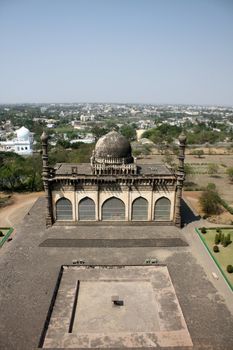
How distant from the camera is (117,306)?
2466 cm

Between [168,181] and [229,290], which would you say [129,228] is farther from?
[229,290]

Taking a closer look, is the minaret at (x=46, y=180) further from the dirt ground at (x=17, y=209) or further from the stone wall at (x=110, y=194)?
the dirt ground at (x=17, y=209)

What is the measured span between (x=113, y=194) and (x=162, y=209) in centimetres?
675

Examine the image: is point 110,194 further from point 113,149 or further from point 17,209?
point 17,209

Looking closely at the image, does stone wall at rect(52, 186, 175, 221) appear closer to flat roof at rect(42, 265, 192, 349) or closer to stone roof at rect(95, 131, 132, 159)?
stone roof at rect(95, 131, 132, 159)

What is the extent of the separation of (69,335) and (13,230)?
20.3 metres

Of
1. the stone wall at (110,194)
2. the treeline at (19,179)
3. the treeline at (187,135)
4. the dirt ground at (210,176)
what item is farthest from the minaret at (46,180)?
the treeline at (187,135)

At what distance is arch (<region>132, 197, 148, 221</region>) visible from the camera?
39.3 metres

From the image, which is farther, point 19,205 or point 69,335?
point 19,205

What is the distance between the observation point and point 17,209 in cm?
4650

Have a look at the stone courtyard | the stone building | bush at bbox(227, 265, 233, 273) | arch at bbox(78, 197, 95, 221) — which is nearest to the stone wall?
the stone building

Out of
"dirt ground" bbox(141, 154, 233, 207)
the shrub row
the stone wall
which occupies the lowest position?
"dirt ground" bbox(141, 154, 233, 207)

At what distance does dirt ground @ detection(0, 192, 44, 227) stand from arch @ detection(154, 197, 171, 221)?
18.9 meters

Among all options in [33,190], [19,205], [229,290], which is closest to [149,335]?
[229,290]
